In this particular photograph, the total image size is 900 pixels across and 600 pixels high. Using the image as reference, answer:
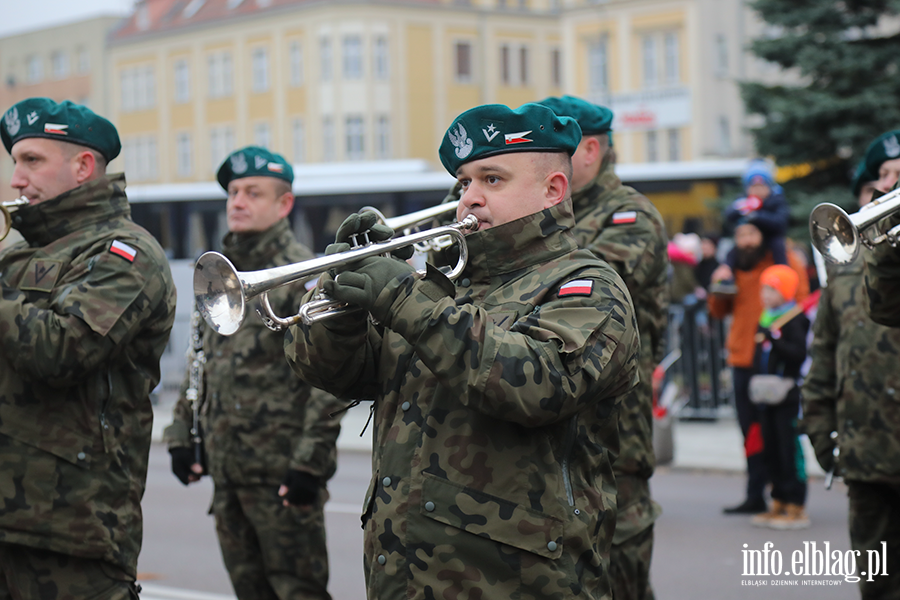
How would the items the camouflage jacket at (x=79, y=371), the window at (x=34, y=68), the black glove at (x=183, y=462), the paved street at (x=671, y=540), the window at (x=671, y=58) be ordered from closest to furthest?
the camouflage jacket at (x=79, y=371) → the black glove at (x=183, y=462) → the paved street at (x=671, y=540) → the window at (x=671, y=58) → the window at (x=34, y=68)

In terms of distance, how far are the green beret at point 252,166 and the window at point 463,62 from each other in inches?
2028

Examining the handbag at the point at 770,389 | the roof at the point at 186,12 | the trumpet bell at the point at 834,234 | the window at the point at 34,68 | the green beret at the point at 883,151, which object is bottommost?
the handbag at the point at 770,389

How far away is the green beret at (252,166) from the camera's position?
562 cm

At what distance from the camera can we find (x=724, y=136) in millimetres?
47562

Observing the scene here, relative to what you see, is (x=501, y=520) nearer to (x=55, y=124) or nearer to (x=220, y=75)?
(x=55, y=124)

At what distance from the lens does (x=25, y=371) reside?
12.6 feet

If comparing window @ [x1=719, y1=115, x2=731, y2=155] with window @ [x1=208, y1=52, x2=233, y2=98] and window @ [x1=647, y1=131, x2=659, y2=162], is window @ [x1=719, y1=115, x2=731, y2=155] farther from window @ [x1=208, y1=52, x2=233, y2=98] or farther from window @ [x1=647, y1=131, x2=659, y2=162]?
window @ [x1=208, y1=52, x2=233, y2=98]

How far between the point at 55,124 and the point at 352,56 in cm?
5077

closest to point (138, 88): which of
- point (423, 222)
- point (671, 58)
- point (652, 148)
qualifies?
point (652, 148)

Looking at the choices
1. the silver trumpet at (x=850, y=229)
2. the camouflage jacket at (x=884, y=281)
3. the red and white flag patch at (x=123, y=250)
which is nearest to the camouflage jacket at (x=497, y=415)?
the red and white flag patch at (x=123, y=250)

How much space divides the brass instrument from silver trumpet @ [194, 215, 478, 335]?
1.25 m

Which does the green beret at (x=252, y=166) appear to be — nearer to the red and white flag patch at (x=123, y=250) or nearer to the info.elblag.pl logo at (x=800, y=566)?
the red and white flag patch at (x=123, y=250)

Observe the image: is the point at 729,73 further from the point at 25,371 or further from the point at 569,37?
the point at 25,371

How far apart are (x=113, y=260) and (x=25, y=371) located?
48cm
